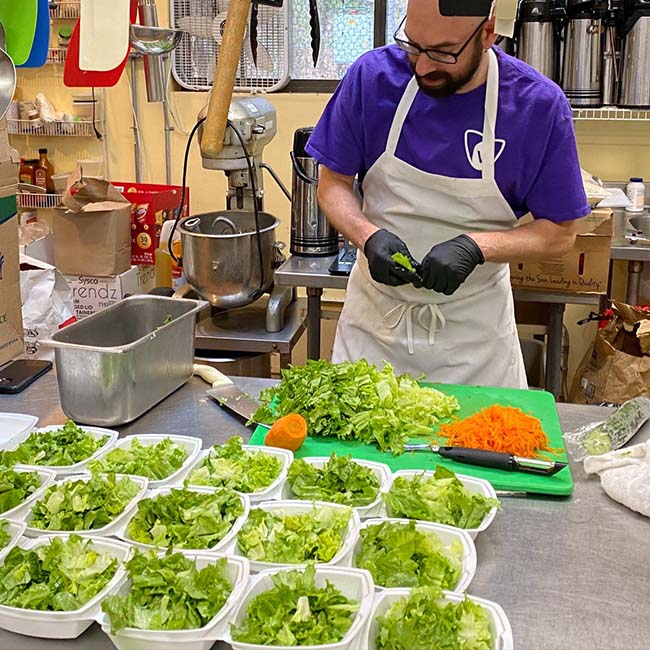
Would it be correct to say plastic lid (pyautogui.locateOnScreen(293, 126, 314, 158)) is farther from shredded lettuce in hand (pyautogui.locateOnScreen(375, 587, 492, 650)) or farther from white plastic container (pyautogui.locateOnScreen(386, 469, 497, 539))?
shredded lettuce in hand (pyautogui.locateOnScreen(375, 587, 492, 650))

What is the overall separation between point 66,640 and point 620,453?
102cm

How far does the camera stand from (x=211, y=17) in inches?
156

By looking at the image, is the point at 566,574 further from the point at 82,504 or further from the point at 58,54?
the point at 58,54

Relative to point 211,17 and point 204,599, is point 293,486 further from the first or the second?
point 211,17

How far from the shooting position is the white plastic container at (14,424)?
167 cm

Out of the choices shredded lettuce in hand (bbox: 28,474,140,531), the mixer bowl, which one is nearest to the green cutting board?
shredded lettuce in hand (bbox: 28,474,140,531)

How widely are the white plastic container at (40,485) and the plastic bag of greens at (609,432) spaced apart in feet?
3.23

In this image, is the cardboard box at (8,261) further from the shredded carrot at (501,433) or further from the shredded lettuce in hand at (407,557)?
the shredded lettuce in hand at (407,557)

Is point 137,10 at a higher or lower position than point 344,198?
higher

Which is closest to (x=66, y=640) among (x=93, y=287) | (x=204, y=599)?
(x=204, y=599)

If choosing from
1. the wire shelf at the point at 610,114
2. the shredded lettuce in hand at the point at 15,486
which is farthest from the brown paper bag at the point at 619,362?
the shredded lettuce in hand at the point at 15,486

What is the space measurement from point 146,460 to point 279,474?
240mm

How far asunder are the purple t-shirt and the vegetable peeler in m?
0.78

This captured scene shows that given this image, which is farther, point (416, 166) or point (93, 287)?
point (93, 287)
